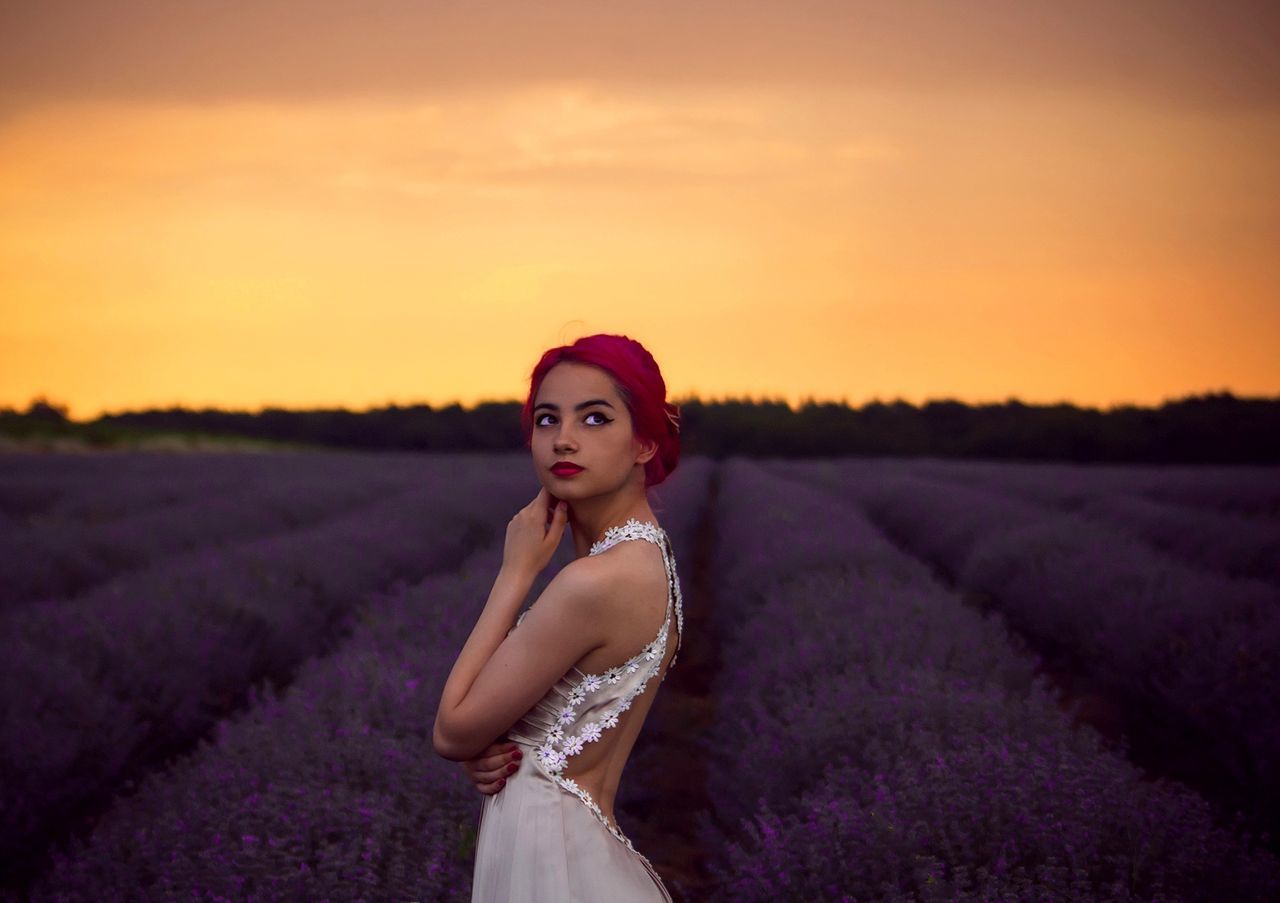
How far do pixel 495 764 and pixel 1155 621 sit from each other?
507 centimetres

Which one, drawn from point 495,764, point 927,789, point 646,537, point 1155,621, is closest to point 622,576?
point 646,537

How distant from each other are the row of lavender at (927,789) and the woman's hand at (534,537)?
3.80 feet

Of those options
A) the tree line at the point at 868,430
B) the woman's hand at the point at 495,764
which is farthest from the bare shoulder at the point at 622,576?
the tree line at the point at 868,430

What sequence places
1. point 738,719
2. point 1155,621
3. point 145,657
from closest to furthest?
point 738,719 < point 145,657 < point 1155,621

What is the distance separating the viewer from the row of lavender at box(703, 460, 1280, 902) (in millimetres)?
2066

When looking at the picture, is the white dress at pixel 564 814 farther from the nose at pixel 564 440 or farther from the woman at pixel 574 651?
the nose at pixel 564 440

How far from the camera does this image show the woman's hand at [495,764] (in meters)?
1.32

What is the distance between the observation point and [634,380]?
134 centimetres

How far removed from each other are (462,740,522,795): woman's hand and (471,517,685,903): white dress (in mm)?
14

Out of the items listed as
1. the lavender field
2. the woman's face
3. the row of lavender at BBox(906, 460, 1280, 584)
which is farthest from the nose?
the row of lavender at BBox(906, 460, 1280, 584)

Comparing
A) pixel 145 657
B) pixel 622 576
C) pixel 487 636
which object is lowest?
pixel 145 657

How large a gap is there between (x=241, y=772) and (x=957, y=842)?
188cm

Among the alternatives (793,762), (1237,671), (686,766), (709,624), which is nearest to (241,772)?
(793,762)

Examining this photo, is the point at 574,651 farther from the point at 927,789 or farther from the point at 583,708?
the point at 927,789
